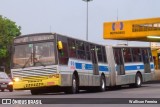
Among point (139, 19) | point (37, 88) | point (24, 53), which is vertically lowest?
point (37, 88)

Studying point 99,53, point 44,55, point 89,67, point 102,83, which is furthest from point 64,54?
point 102,83

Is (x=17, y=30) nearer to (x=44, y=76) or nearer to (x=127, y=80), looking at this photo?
(x=127, y=80)

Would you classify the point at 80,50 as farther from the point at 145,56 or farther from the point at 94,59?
the point at 145,56

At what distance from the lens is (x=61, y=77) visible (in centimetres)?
2272

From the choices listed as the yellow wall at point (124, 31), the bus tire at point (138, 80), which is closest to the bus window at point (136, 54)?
the bus tire at point (138, 80)

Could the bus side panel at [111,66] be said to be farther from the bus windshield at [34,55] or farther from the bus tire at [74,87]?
the bus windshield at [34,55]

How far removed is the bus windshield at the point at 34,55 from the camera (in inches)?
893

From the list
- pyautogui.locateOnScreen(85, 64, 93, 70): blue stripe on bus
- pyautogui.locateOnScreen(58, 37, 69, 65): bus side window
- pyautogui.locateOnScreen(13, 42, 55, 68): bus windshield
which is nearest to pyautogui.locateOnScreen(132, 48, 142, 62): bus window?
pyautogui.locateOnScreen(85, 64, 93, 70): blue stripe on bus

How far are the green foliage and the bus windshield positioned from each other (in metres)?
59.2

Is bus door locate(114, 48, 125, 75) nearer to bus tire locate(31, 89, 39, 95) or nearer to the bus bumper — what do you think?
bus tire locate(31, 89, 39, 95)

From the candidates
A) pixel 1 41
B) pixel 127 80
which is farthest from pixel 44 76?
pixel 1 41

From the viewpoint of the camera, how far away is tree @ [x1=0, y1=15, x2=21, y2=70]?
85312 mm

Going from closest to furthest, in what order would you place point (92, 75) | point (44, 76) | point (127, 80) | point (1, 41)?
point (44, 76) → point (92, 75) → point (127, 80) → point (1, 41)

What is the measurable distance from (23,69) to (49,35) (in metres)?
1.91
